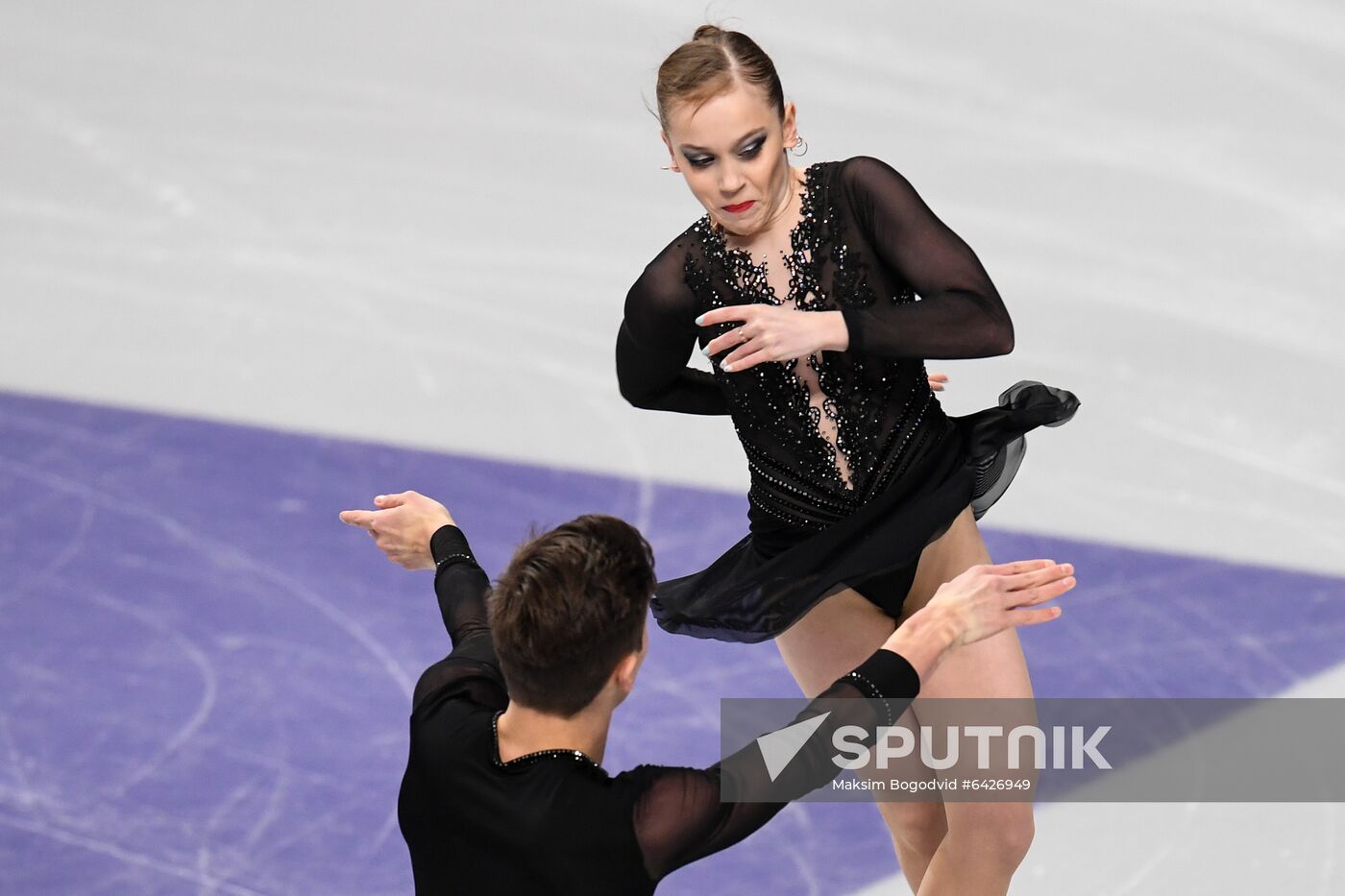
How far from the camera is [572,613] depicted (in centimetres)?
237

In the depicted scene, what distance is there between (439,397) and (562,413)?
465 millimetres

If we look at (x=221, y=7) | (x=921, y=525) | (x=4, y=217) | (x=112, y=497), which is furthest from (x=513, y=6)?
(x=921, y=525)

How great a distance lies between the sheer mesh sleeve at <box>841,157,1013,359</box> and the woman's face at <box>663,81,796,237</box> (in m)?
0.14

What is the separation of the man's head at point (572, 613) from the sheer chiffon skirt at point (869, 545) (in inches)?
22.9

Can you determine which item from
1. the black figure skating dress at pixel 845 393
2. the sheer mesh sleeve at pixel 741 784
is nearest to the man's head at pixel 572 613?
the sheer mesh sleeve at pixel 741 784

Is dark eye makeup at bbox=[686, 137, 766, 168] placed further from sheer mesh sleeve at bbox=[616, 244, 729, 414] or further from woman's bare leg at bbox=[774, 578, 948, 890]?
woman's bare leg at bbox=[774, 578, 948, 890]

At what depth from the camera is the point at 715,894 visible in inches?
152

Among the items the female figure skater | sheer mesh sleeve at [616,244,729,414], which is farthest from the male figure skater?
sheer mesh sleeve at [616,244,729,414]

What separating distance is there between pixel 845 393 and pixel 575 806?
2.88 feet

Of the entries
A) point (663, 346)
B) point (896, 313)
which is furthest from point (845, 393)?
point (663, 346)

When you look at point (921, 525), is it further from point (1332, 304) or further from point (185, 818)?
point (1332, 304)

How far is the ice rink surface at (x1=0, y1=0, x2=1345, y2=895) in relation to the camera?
4.22 m

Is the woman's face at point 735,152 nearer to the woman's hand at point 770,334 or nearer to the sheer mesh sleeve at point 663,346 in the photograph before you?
the sheer mesh sleeve at point 663,346

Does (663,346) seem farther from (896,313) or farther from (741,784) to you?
(741,784)
